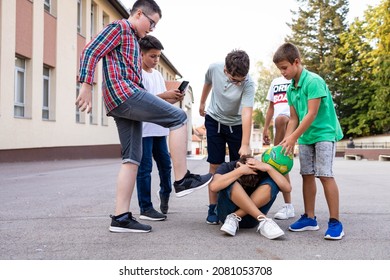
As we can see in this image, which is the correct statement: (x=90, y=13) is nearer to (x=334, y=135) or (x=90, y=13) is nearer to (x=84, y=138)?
(x=84, y=138)

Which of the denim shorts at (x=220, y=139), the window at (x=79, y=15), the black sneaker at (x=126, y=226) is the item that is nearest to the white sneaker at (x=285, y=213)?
the denim shorts at (x=220, y=139)

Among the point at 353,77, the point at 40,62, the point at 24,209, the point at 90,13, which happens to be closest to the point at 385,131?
the point at 353,77

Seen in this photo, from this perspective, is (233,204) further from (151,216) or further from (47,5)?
(47,5)

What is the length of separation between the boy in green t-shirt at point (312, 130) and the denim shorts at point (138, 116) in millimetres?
998

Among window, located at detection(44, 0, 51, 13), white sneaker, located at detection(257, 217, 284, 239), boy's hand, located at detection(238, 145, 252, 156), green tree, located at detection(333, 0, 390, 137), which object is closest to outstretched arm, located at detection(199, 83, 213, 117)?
boy's hand, located at detection(238, 145, 252, 156)

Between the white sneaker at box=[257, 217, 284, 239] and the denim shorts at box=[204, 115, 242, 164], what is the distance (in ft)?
3.66

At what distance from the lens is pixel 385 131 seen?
49.5 m

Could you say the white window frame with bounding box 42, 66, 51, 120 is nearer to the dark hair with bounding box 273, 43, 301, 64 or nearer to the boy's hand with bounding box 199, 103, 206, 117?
the boy's hand with bounding box 199, 103, 206, 117

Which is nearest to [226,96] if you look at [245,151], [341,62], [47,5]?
[245,151]

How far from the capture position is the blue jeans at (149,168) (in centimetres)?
515

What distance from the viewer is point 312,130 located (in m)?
4.42

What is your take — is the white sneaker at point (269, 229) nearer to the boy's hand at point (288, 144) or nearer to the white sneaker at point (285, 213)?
the boy's hand at point (288, 144)

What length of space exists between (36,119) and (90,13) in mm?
8609

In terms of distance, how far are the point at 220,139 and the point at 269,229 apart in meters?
1.36
